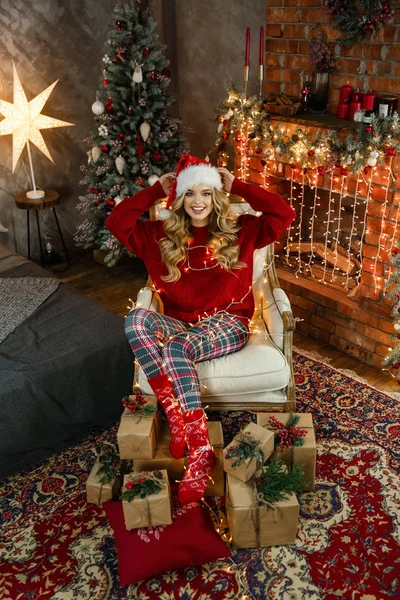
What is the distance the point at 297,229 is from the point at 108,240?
131 cm

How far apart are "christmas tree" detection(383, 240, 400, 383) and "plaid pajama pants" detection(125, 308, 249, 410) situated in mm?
818

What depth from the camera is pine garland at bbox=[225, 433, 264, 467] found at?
2066mm

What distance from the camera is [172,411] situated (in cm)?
231

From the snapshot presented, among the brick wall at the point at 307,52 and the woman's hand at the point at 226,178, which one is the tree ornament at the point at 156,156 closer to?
the brick wall at the point at 307,52

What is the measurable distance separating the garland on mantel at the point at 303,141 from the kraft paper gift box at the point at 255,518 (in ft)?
5.53

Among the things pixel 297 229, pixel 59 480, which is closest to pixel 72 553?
pixel 59 480

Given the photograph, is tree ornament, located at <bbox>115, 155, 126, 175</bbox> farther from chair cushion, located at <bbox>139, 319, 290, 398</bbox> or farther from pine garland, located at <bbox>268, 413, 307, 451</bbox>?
pine garland, located at <bbox>268, 413, 307, 451</bbox>

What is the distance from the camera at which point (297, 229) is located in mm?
3863

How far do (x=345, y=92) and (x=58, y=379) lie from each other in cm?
215

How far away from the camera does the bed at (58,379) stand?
2410 millimetres

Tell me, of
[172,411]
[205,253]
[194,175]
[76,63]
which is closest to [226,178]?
[194,175]

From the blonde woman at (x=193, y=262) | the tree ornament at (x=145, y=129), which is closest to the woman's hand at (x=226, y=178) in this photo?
the blonde woman at (x=193, y=262)

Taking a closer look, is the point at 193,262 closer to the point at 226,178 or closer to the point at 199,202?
the point at 199,202

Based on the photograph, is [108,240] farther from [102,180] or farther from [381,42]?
[381,42]
